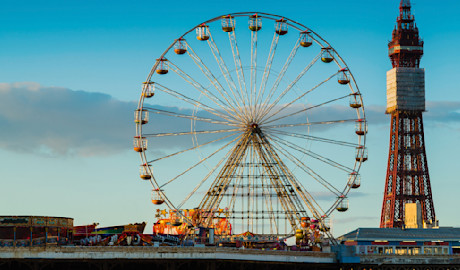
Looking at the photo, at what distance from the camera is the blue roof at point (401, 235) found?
119812 mm

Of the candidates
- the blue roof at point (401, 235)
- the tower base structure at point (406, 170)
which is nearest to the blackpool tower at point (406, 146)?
the tower base structure at point (406, 170)

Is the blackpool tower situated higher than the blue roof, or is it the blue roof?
the blackpool tower

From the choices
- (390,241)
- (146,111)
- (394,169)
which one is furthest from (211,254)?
(394,169)

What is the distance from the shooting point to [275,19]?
11019 centimetres

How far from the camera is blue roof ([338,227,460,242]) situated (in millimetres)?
119812

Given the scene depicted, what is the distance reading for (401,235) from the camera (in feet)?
397

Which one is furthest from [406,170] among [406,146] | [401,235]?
[401,235]

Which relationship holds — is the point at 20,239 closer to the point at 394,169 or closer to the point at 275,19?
the point at 275,19

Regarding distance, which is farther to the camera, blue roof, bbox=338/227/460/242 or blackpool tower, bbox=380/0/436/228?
blackpool tower, bbox=380/0/436/228

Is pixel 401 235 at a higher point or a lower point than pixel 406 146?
lower

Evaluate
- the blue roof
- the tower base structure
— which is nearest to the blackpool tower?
the tower base structure

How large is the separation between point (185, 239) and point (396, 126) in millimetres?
94620

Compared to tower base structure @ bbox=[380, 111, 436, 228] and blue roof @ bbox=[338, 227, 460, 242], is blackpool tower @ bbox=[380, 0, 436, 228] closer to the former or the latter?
tower base structure @ bbox=[380, 111, 436, 228]

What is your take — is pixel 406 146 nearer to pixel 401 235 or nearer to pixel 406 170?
pixel 406 170
